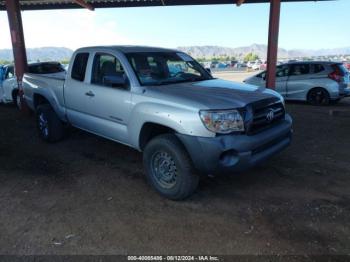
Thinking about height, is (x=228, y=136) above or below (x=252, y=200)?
above

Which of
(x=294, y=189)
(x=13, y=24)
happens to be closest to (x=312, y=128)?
(x=294, y=189)

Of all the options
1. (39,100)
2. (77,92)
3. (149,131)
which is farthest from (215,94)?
(39,100)

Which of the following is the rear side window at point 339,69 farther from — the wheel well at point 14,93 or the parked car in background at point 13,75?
the wheel well at point 14,93

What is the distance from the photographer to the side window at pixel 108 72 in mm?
4508

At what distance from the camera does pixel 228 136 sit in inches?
144

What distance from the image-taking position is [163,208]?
156 inches

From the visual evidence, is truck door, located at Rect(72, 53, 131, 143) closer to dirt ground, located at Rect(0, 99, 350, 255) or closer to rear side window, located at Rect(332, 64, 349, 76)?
dirt ground, located at Rect(0, 99, 350, 255)

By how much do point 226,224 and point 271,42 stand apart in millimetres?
6720

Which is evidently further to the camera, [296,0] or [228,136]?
[296,0]

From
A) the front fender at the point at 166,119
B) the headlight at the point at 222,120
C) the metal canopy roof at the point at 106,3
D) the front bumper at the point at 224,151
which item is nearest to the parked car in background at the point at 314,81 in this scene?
the metal canopy roof at the point at 106,3

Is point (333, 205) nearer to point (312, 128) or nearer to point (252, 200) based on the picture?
point (252, 200)

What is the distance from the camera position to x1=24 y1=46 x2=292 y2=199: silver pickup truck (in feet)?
12.0

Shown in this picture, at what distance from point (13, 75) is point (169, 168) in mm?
9816

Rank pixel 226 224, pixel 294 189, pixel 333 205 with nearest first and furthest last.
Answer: pixel 226 224 → pixel 333 205 → pixel 294 189
